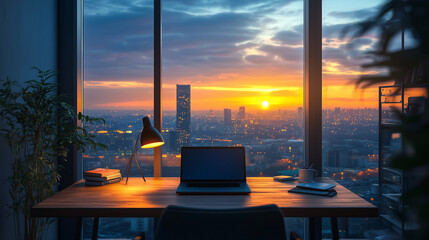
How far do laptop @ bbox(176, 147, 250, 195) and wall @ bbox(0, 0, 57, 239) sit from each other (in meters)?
1.16

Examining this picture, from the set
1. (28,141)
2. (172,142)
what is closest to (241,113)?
(172,142)

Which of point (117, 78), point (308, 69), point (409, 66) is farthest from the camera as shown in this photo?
point (117, 78)

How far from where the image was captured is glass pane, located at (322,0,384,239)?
106 inches

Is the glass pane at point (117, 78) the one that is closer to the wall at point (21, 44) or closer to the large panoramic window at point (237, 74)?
the large panoramic window at point (237, 74)

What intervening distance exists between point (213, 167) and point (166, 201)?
49 cm

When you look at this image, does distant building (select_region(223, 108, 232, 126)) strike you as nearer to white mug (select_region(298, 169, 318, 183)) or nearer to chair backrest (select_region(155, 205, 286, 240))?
white mug (select_region(298, 169, 318, 183))

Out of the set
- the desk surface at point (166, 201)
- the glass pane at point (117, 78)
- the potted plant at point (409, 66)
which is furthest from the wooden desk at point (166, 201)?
the potted plant at point (409, 66)

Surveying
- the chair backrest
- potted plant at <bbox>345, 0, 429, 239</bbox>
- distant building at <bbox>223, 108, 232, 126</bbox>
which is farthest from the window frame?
potted plant at <bbox>345, 0, 429, 239</bbox>

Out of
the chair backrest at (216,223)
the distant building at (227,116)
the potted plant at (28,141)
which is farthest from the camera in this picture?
the distant building at (227,116)

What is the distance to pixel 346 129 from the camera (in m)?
2.70

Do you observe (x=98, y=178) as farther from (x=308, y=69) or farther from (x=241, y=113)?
(x=308, y=69)

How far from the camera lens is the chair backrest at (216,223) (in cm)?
111

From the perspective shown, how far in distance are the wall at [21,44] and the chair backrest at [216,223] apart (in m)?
1.51

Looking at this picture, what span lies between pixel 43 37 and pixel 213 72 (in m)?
1.37
